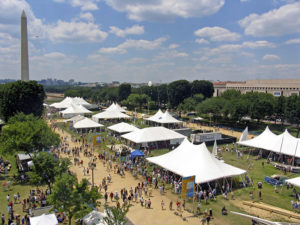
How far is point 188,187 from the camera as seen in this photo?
56.5 feet

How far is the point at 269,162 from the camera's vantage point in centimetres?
2745

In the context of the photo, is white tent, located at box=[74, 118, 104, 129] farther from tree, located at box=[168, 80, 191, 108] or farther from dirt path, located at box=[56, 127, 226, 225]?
tree, located at box=[168, 80, 191, 108]

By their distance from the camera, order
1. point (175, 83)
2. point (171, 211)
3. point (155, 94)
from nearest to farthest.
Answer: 1. point (171, 211)
2. point (175, 83)
3. point (155, 94)

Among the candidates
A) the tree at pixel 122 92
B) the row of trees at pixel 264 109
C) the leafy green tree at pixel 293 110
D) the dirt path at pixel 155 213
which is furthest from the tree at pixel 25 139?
the tree at pixel 122 92

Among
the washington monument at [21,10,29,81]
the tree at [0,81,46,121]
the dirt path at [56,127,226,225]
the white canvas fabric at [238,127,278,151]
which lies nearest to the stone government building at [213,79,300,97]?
the white canvas fabric at [238,127,278,151]

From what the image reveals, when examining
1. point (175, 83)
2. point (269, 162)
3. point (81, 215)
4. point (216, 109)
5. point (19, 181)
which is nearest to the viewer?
point (81, 215)

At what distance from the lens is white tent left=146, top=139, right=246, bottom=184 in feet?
63.5

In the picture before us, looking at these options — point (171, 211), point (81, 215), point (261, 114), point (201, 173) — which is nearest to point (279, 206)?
point (201, 173)

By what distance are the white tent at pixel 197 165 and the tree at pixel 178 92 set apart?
2107 inches

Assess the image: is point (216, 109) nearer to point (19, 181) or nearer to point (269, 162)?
point (269, 162)

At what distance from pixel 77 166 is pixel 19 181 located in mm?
5419

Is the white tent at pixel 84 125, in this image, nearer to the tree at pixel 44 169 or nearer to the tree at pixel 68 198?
the tree at pixel 44 169

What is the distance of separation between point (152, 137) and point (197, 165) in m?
11.6

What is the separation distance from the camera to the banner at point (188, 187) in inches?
669
